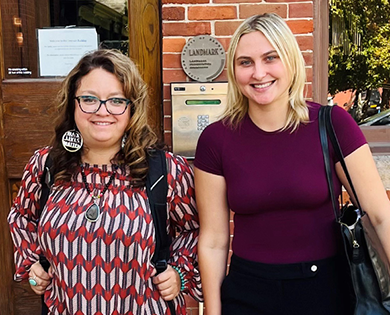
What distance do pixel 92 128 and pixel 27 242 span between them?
59 centimetres

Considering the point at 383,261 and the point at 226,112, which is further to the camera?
the point at 226,112

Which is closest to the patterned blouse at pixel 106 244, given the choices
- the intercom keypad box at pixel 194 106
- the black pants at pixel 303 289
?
the black pants at pixel 303 289

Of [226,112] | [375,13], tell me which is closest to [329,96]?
[375,13]

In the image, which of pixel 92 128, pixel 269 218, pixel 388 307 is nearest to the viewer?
pixel 388 307

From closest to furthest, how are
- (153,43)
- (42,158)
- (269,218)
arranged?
(269,218) < (42,158) < (153,43)

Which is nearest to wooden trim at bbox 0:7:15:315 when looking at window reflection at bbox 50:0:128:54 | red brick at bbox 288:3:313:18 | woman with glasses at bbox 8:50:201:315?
window reflection at bbox 50:0:128:54

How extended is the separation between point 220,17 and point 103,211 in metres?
1.64

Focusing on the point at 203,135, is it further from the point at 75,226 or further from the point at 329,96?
the point at 329,96

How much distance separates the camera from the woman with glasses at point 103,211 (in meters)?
1.83

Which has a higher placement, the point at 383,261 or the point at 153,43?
the point at 153,43

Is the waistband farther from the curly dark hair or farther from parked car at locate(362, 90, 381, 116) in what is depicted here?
parked car at locate(362, 90, 381, 116)

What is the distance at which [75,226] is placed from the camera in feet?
6.03

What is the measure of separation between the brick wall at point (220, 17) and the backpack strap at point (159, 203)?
4.17 feet

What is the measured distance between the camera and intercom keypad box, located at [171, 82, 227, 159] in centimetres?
302
